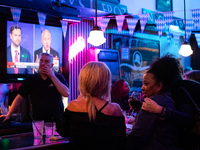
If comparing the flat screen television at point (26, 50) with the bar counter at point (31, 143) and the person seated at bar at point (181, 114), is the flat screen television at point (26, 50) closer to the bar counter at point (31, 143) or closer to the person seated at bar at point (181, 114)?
the bar counter at point (31, 143)

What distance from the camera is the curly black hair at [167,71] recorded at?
5.70 feet

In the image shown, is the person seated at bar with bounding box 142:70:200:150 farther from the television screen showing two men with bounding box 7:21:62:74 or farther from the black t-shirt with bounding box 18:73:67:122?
the television screen showing two men with bounding box 7:21:62:74

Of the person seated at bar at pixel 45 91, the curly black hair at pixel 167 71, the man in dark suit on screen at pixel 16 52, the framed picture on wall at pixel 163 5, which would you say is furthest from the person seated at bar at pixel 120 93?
the framed picture on wall at pixel 163 5

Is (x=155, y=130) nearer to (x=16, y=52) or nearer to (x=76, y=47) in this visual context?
(x=16, y=52)

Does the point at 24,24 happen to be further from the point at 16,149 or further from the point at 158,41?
the point at 158,41

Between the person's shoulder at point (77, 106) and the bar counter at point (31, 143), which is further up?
the person's shoulder at point (77, 106)

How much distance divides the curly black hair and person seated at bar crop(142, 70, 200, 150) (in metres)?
0.10

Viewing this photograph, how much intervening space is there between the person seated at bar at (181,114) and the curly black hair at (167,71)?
0.10 metres

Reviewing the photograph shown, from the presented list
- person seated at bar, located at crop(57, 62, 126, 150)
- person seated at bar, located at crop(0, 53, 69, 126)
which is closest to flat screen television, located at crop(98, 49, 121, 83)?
person seated at bar, located at crop(0, 53, 69, 126)

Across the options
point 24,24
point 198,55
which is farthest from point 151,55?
point 24,24

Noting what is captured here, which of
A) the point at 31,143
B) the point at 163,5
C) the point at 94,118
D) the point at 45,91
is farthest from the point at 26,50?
the point at 163,5

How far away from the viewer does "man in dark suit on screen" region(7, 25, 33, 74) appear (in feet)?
13.4

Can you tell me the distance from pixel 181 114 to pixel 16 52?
3.40m

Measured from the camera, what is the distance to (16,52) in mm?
4148
